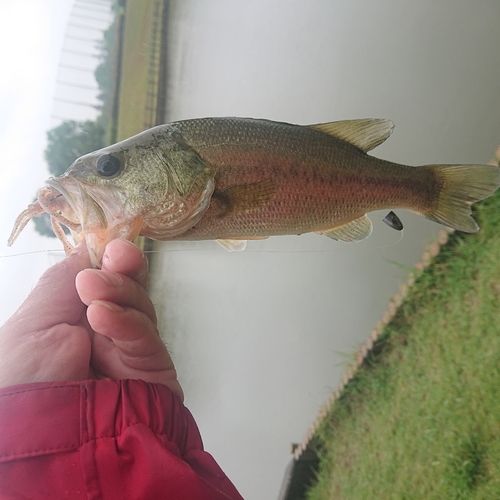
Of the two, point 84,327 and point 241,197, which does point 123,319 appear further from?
point 241,197

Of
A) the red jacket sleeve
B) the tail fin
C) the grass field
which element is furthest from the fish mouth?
the grass field

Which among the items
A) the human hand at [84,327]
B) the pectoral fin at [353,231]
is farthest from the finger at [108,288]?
the pectoral fin at [353,231]

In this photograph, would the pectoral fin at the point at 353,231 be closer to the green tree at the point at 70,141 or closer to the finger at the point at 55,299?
the finger at the point at 55,299

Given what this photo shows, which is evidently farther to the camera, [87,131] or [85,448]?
[87,131]

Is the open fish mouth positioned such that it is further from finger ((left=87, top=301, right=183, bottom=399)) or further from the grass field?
the grass field

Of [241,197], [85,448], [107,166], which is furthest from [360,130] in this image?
[85,448]

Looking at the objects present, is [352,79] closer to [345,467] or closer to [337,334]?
[337,334]

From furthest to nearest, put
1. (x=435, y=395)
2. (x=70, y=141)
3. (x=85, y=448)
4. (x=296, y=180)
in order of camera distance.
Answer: (x=435, y=395), (x=70, y=141), (x=296, y=180), (x=85, y=448)
